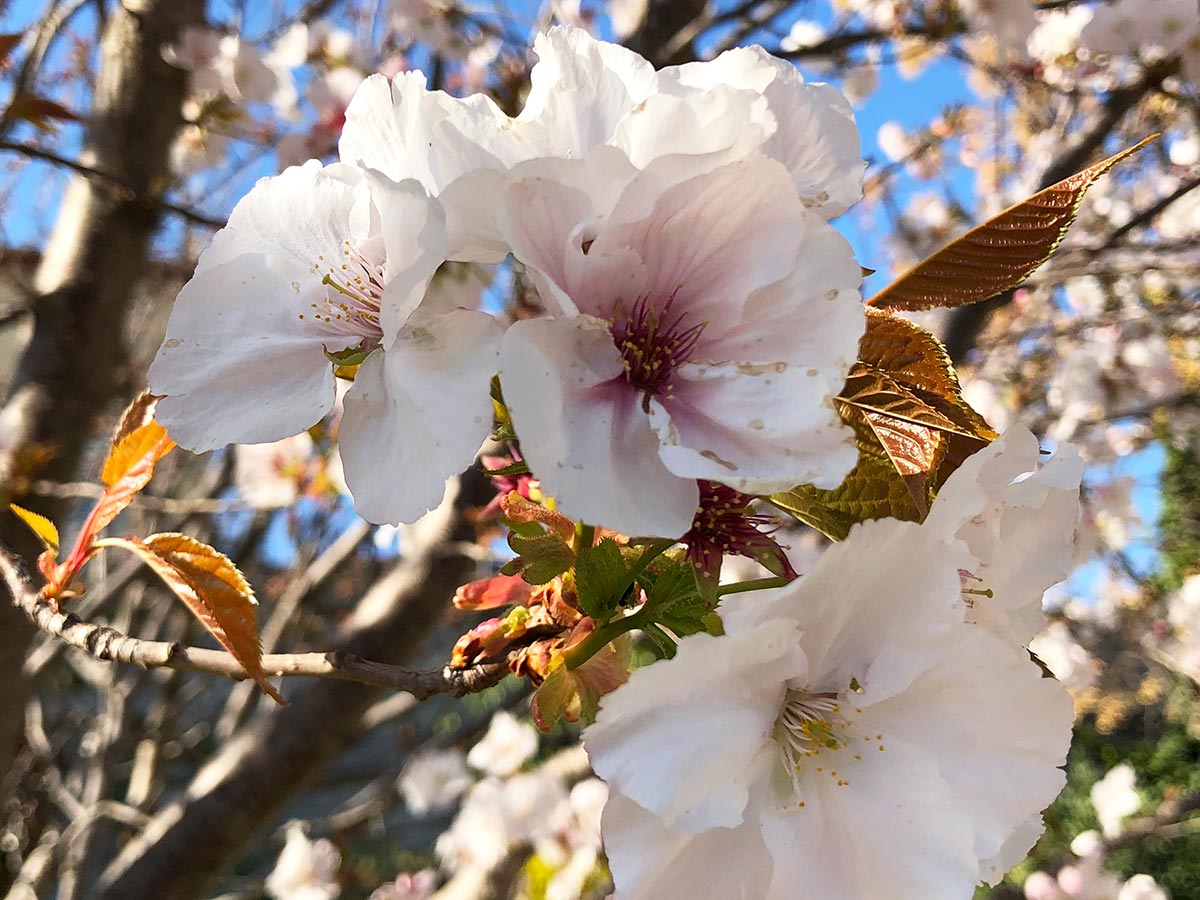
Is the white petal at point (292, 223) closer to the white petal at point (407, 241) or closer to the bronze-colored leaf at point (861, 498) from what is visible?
the white petal at point (407, 241)

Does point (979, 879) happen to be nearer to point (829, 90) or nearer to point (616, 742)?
point (616, 742)

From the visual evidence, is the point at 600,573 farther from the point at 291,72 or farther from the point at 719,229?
the point at 291,72

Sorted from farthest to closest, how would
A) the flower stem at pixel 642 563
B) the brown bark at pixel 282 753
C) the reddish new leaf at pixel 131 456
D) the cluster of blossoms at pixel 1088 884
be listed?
1. the cluster of blossoms at pixel 1088 884
2. the brown bark at pixel 282 753
3. the reddish new leaf at pixel 131 456
4. the flower stem at pixel 642 563

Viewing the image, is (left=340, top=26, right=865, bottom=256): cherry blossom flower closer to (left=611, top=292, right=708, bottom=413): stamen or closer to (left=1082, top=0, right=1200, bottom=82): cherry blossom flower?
(left=611, top=292, right=708, bottom=413): stamen

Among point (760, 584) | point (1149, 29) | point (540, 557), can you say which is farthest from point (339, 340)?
point (1149, 29)

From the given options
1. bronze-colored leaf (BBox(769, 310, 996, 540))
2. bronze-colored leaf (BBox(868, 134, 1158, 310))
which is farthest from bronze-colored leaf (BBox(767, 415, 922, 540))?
bronze-colored leaf (BBox(868, 134, 1158, 310))

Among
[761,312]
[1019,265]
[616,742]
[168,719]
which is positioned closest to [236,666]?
[616,742]

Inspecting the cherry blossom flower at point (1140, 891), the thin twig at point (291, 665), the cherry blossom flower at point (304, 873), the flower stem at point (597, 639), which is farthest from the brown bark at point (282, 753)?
the cherry blossom flower at point (1140, 891)
